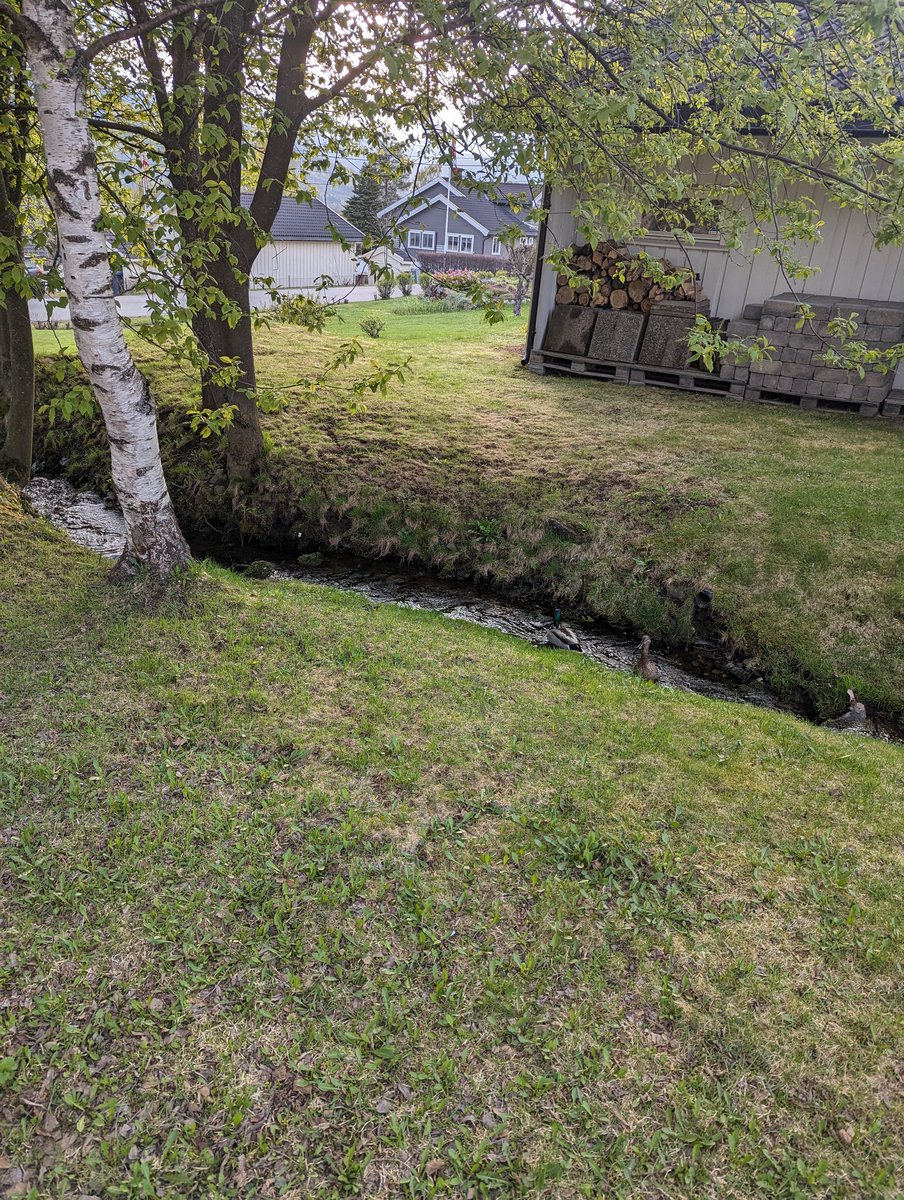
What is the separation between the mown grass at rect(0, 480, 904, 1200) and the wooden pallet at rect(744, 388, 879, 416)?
7.92 meters

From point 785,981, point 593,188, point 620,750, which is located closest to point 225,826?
point 620,750

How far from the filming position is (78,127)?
4.50 metres

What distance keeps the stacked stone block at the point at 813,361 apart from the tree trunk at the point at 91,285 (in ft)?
31.0

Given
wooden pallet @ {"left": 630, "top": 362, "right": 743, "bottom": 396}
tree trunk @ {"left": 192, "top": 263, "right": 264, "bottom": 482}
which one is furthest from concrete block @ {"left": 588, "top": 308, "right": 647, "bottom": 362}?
tree trunk @ {"left": 192, "top": 263, "right": 264, "bottom": 482}

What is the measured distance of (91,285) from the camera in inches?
187

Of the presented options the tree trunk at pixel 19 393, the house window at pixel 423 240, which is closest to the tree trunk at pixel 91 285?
the tree trunk at pixel 19 393

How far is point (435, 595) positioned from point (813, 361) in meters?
7.53

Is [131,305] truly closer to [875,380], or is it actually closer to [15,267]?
[15,267]

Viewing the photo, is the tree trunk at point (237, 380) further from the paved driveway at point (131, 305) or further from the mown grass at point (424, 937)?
the paved driveway at point (131, 305)

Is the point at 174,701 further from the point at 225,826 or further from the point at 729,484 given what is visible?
the point at 729,484

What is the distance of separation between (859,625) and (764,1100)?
5.17 meters

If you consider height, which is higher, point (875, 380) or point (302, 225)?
point (302, 225)

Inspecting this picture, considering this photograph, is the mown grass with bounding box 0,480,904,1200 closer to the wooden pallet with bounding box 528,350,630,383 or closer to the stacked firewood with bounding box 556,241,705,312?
the wooden pallet with bounding box 528,350,630,383

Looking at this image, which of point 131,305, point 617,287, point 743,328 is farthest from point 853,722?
point 131,305
